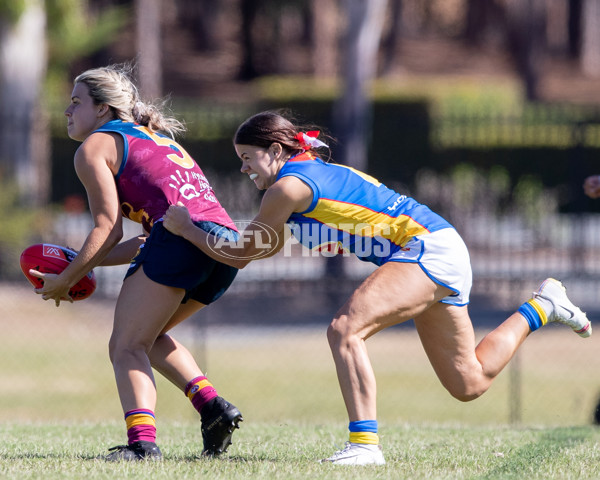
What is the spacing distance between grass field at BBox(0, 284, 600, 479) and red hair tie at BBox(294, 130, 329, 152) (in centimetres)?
149

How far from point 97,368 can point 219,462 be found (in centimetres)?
713

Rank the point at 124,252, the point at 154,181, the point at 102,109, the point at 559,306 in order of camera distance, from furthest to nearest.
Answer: the point at 559,306, the point at 124,252, the point at 102,109, the point at 154,181

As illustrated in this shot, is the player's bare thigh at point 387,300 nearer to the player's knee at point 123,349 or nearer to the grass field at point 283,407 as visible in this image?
the grass field at point 283,407

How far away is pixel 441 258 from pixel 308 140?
83 centimetres

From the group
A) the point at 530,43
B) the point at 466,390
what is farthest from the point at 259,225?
the point at 530,43

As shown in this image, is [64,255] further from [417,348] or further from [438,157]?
[438,157]

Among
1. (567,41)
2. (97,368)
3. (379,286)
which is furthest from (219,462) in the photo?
(567,41)

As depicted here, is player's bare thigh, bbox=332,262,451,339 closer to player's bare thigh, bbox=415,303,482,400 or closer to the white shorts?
the white shorts

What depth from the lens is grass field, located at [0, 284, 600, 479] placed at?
452 centimetres

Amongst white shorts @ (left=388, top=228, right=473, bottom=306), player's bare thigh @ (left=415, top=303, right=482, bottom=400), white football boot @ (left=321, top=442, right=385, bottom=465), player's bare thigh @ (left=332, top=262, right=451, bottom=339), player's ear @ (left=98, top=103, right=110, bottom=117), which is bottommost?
white football boot @ (left=321, top=442, right=385, bottom=465)

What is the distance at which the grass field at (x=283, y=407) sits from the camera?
4516 mm

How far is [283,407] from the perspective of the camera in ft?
33.6

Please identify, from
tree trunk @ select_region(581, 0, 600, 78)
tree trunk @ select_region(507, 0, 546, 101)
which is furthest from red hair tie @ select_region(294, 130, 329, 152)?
tree trunk @ select_region(581, 0, 600, 78)

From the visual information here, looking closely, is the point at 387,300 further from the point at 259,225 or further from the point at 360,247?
the point at 259,225
